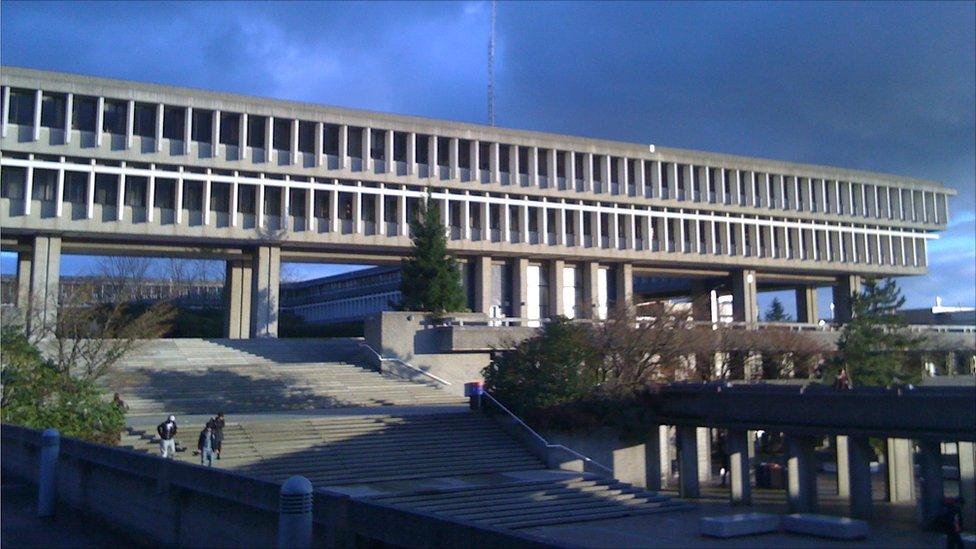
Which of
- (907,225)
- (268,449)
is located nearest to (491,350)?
(268,449)

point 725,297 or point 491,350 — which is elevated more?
point 725,297

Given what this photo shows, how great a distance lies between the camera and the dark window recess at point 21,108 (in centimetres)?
4297

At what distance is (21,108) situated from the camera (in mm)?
43219

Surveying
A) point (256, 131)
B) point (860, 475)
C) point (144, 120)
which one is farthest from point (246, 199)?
point (860, 475)

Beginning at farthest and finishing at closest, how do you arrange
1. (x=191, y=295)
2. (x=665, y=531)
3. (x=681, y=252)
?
(x=191, y=295), (x=681, y=252), (x=665, y=531)

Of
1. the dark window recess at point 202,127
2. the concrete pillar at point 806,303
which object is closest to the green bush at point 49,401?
the dark window recess at point 202,127

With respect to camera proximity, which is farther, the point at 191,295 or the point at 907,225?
the point at 191,295

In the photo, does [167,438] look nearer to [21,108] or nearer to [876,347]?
[21,108]

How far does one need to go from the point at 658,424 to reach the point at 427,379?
11.7 metres

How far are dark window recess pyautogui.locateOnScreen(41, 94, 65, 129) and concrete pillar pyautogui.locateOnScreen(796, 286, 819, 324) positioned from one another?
5689 centimetres

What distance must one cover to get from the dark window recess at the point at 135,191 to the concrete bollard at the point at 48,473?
3275 cm

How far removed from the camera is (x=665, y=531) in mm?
22172

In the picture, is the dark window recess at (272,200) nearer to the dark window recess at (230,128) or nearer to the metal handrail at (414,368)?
the dark window recess at (230,128)

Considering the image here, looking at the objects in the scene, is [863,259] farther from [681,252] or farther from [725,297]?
[681,252]
